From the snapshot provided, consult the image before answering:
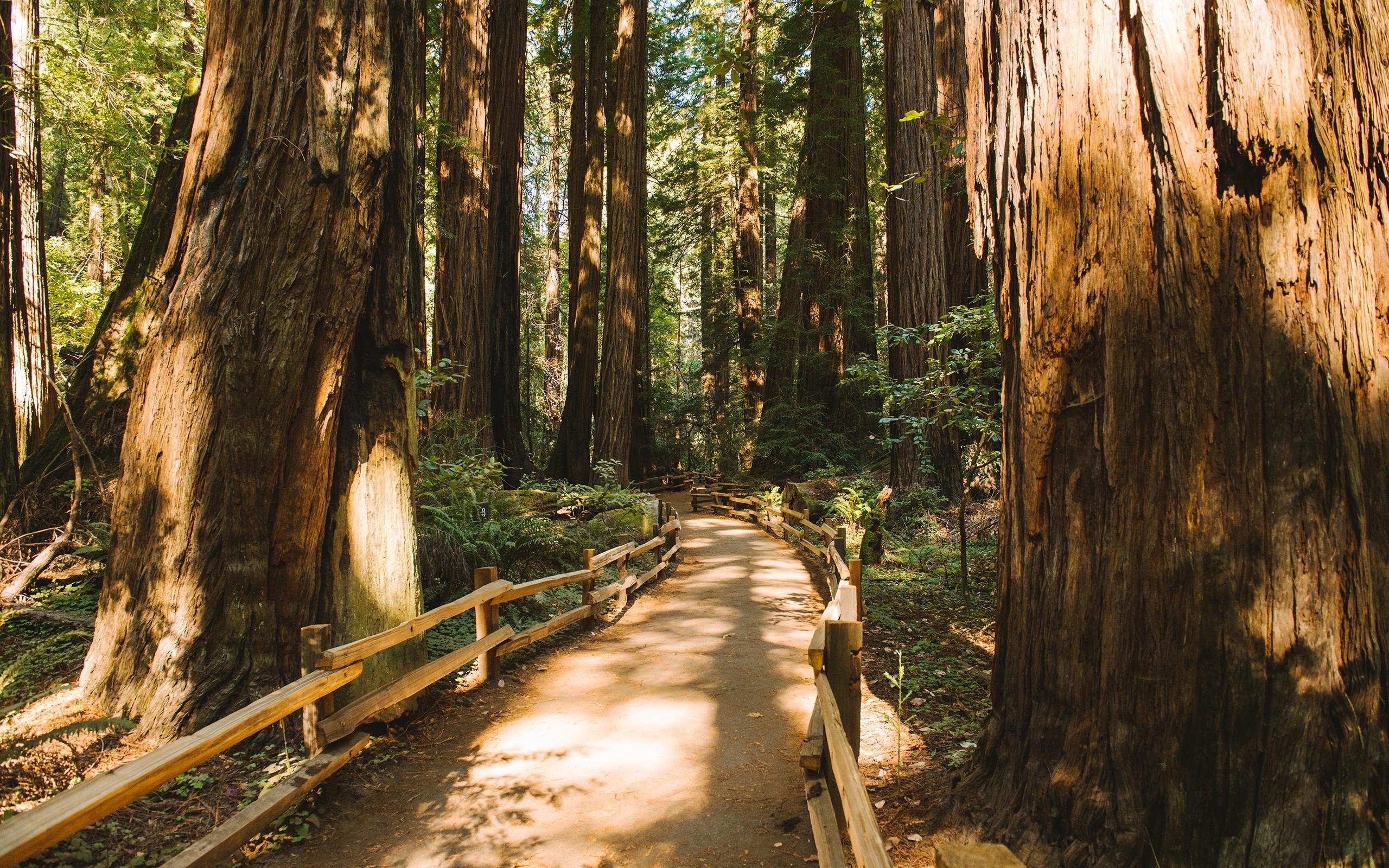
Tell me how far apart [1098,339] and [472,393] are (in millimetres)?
11089

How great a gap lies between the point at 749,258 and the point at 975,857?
23717mm

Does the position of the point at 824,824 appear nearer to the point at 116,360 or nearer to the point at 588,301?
the point at 116,360

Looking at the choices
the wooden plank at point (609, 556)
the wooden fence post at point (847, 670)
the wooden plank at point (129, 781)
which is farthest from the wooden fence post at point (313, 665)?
the wooden plank at point (609, 556)

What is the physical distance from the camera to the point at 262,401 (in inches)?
187

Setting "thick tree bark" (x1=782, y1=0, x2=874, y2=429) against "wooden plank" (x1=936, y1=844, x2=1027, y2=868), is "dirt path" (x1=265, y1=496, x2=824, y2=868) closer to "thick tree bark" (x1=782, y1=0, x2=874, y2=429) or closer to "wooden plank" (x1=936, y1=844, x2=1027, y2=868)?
"wooden plank" (x1=936, y1=844, x2=1027, y2=868)

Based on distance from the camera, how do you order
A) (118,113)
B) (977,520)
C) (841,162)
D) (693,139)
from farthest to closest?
(693,139) < (841,162) < (977,520) < (118,113)

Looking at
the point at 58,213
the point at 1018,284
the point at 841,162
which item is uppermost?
the point at 58,213

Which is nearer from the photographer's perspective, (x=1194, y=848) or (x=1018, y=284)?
(x=1194, y=848)

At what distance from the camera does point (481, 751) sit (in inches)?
202

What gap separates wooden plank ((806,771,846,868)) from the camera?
2.96 metres

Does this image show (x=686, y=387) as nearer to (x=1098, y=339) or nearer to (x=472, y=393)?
(x=472, y=393)

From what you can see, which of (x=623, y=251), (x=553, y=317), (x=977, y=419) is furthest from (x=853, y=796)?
(x=553, y=317)

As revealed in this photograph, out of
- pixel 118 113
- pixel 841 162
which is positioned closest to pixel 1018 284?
pixel 118 113

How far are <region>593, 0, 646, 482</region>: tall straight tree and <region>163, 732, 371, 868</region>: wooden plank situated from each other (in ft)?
40.9
